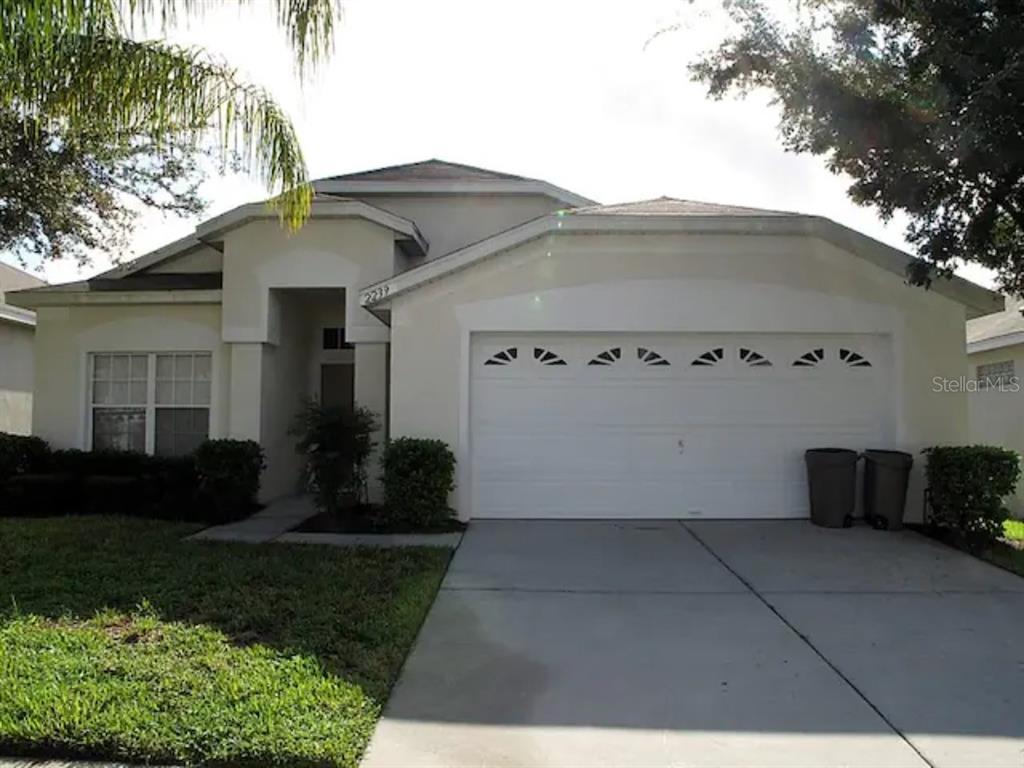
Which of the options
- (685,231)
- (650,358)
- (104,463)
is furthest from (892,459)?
(104,463)

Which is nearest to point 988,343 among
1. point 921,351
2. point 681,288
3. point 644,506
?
point 921,351

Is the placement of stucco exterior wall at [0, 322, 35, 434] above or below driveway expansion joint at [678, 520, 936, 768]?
above

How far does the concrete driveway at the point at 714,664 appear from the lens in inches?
150

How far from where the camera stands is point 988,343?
13.0 meters

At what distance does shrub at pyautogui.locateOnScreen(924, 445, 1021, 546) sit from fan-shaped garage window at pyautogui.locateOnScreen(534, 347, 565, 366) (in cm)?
504

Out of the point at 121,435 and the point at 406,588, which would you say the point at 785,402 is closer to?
the point at 406,588

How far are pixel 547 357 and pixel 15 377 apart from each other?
44.2 ft

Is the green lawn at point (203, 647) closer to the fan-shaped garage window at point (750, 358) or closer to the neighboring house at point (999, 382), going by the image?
the fan-shaped garage window at point (750, 358)

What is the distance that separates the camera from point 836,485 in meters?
9.64

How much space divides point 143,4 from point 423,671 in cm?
613

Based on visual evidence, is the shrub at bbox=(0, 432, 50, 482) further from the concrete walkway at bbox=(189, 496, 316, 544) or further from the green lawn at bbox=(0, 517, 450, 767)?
the green lawn at bbox=(0, 517, 450, 767)

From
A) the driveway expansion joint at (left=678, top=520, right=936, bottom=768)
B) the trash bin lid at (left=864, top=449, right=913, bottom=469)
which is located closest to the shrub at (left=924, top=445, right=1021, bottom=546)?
the trash bin lid at (left=864, top=449, right=913, bottom=469)

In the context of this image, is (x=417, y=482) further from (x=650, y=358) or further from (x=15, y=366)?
(x=15, y=366)

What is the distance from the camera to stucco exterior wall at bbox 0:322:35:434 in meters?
16.2
